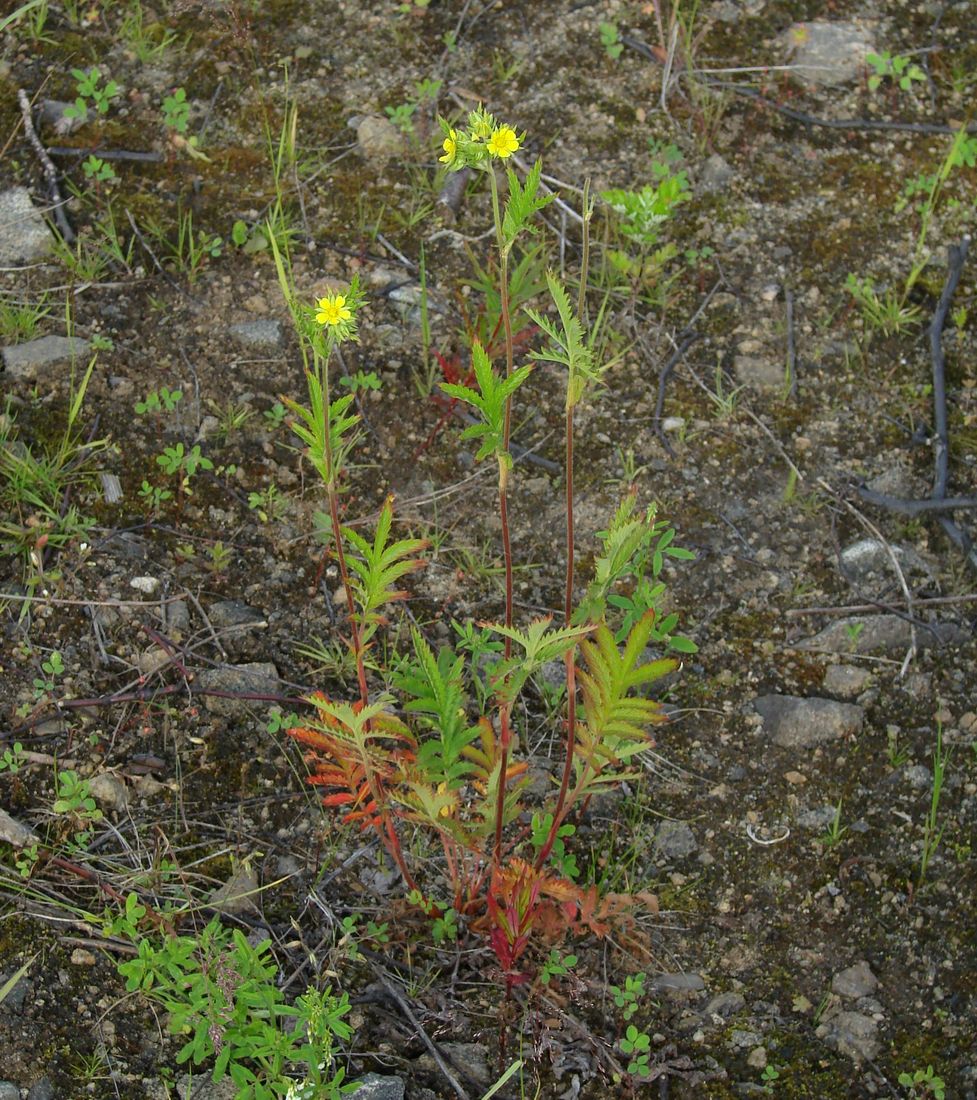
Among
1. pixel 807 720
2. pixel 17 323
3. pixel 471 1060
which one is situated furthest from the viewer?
pixel 17 323

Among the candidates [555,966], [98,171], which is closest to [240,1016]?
[555,966]

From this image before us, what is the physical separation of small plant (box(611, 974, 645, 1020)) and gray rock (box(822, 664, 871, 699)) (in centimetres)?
88

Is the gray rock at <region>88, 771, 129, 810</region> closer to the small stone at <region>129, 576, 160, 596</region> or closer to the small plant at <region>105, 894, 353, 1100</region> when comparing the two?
the small plant at <region>105, 894, 353, 1100</region>

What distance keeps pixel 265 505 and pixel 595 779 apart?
1235 mm

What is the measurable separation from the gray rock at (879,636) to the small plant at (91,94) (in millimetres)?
2653

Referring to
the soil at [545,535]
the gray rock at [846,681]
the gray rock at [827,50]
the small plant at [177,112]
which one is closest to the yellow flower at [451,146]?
the soil at [545,535]

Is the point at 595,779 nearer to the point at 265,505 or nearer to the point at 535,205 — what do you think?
the point at 535,205

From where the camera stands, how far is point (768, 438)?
10.5 ft

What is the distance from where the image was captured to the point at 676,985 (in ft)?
7.90

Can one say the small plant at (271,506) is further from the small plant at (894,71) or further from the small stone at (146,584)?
the small plant at (894,71)

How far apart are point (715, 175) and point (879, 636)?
164 cm

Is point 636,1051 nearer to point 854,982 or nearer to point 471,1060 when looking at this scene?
point 471,1060

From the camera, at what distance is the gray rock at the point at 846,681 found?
282cm

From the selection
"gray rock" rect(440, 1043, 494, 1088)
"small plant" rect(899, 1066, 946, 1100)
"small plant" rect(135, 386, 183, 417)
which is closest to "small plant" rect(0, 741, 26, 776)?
"small plant" rect(135, 386, 183, 417)
